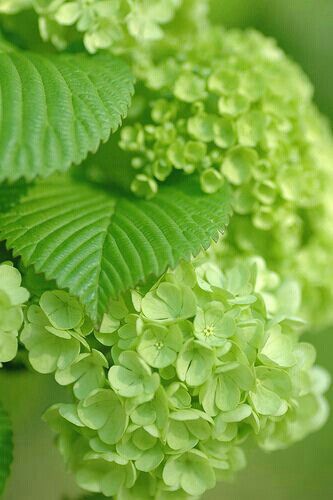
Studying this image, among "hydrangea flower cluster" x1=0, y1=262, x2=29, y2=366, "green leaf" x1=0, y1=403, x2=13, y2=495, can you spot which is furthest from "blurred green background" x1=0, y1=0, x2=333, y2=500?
"hydrangea flower cluster" x1=0, y1=262, x2=29, y2=366

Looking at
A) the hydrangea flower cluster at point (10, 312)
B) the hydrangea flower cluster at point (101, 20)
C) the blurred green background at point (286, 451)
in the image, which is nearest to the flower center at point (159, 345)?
the hydrangea flower cluster at point (10, 312)

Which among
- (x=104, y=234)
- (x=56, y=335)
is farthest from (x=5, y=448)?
(x=104, y=234)

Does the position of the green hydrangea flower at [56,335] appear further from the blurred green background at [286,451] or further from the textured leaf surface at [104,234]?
the blurred green background at [286,451]

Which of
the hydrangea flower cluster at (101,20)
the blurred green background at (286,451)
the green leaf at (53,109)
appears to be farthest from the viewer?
the blurred green background at (286,451)

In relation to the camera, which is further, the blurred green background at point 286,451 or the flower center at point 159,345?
the blurred green background at point 286,451

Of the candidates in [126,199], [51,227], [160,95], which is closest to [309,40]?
[160,95]

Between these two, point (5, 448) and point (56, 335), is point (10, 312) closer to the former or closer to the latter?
point (56, 335)

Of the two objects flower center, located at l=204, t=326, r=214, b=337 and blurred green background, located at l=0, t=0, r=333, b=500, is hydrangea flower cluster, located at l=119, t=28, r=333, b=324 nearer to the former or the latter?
flower center, located at l=204, t=326, r=214, b=337
